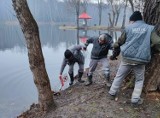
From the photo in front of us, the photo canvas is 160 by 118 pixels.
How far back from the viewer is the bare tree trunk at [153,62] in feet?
22.1

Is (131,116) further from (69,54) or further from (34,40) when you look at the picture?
(69,54)

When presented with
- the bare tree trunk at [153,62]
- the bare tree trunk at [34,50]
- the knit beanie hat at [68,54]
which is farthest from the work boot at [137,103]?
the knit beanie hat at [68,54]

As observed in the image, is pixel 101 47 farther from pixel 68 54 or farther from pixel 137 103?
pixel 137 103

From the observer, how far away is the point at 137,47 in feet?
20.0

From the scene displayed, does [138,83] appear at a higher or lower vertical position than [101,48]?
lower

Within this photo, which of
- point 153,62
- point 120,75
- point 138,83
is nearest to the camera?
point 138,83

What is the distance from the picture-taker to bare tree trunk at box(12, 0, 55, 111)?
6102 mm

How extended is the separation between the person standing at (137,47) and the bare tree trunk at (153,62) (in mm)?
527

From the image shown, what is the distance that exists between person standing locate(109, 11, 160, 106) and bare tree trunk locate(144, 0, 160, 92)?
53cm

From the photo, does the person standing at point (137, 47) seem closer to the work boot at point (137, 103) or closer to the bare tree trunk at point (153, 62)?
the work boot at point (137, 103)

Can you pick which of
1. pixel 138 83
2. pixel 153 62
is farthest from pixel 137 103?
pixel 153 62

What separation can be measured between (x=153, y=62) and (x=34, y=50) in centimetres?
265

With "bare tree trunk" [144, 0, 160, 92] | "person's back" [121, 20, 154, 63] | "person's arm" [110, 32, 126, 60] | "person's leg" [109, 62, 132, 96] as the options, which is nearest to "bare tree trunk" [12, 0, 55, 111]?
"person's leg" [109, 62, 132, 96]

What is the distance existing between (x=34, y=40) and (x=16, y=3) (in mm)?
861
